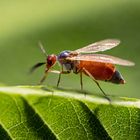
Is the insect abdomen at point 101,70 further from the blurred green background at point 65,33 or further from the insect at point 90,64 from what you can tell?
the blurred green background at point 65,33

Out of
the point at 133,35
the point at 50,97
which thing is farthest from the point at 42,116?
the point at 133,35

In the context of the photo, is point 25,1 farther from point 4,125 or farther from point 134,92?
point 4,125

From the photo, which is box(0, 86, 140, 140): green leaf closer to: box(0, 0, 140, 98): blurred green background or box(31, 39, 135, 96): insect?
box(31, 39, 135, 96): insect

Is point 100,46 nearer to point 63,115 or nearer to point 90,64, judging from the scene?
point 90,64

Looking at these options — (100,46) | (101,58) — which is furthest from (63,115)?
(100,46)

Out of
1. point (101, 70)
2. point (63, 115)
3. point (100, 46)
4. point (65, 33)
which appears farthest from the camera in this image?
point (65, 33)

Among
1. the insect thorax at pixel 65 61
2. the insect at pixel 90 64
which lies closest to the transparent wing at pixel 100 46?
the insect at pixel 90 64

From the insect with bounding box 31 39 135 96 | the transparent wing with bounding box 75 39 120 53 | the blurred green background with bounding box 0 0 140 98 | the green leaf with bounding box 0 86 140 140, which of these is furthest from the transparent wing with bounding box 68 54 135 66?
the green leaf with bounding box 0 86 140 140
